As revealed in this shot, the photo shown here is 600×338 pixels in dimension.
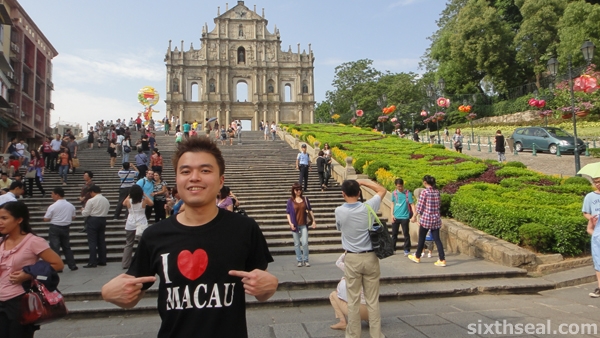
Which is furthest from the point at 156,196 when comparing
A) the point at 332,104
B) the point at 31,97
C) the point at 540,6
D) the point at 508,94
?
the point at 332,104

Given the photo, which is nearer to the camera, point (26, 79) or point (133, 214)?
point (133, 214)

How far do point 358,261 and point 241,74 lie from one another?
168 feet

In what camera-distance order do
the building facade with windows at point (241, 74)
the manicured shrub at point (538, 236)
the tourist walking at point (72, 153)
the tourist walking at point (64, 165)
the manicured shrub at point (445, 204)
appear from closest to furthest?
the manicured shrub at point (538, 236) → the manicured shrub at point (445, 204) → the tourist walking at point (64, 165) → the tourist walking at point (72, 153) → the building facade with windows at point (241, 74)

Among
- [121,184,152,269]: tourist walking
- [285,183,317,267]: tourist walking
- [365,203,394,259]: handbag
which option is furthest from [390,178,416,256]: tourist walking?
[121,184,152,269]: tourist walking

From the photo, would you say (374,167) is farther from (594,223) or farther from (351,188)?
(351,188)

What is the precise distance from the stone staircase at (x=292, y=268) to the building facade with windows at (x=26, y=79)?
645 inches

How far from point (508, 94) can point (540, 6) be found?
7660 mm

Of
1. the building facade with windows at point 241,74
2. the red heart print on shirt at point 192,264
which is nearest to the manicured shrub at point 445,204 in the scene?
the red heart print on shirt at point 192,264

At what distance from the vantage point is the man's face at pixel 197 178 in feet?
6.82

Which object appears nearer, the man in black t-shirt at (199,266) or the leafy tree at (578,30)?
the man in black t-shirt at (199,266)

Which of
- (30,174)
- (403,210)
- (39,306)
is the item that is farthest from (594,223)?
(30,174)

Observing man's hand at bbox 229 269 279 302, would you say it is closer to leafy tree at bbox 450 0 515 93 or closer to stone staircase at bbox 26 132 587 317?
stone staircase at bbox 26 132 587 317

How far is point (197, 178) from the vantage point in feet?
6.89

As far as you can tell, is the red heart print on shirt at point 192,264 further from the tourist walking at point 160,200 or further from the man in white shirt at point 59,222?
the tourist walking at point 160,200
